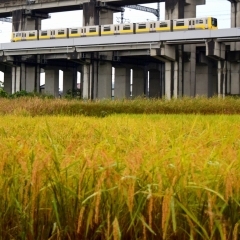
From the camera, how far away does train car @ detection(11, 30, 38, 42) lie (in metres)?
41.8

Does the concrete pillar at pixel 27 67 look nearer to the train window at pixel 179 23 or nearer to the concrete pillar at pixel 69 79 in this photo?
the concrete pillar at pixel 69 79

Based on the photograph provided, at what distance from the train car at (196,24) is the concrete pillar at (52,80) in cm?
1739

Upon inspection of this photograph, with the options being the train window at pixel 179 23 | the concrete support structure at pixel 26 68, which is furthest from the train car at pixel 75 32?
the train window at pixel 179 23

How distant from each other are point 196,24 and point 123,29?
5729 millimetres

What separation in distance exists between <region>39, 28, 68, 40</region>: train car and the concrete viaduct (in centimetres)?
117

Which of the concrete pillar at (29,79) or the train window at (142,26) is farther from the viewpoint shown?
the concrete pillar at (29,79)

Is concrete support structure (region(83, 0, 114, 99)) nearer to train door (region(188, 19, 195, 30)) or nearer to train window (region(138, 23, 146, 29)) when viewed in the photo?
train window (region(138, 23, 146, 29))

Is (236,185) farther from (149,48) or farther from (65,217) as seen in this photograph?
(149,48)

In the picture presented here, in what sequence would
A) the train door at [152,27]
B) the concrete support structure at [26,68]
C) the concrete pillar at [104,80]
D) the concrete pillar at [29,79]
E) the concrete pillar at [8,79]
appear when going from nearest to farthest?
the train door at [152,27] < the concrete pillar at [104,80] < the concrete support structure at [26,68] < the concrete pillar at [29,79] < the concrete pillar at [8,79]

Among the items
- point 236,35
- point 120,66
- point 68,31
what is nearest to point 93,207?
point 236,35

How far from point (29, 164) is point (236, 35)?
31.2m

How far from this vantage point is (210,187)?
8.08 ft

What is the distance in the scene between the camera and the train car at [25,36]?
41806mm

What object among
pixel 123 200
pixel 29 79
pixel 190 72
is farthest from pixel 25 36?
pixel 123 200
